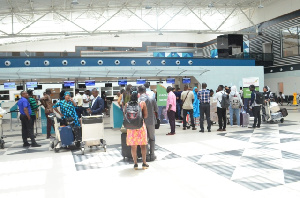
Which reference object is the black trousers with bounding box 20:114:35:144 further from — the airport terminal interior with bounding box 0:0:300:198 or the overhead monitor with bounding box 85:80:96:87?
the overhead monitor with bounding box 85:80:96:87

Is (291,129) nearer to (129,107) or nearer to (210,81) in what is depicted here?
(129,107)

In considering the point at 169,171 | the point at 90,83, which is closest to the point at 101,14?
the point at 90,83

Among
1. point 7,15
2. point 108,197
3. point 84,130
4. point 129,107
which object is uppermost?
point 7,15

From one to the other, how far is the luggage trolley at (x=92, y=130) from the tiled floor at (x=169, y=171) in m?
0.26

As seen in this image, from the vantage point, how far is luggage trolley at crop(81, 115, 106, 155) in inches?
255

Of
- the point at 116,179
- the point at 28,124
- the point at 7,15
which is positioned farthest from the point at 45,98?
the point at 7,15

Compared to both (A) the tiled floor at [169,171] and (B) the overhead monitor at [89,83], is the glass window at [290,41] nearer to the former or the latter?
(B) the overhead monitor at [89,83]

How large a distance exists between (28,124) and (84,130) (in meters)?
1.98

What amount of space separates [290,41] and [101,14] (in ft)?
50.3

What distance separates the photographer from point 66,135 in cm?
671

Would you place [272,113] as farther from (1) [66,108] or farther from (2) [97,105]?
(1) [66,108]

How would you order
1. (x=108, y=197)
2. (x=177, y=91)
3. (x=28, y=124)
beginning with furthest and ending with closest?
(x=177, y=91)
(x=28, y=124)
(x=108, y=197)

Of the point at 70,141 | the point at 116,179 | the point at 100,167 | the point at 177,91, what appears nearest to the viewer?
the point at 116,179

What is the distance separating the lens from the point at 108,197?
3680mm
